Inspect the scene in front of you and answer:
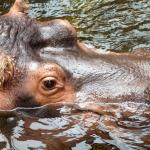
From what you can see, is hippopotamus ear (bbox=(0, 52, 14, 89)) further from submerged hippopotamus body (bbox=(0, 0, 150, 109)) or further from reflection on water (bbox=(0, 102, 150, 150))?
reflection on water (bbox=(0, 102, 150, 150))

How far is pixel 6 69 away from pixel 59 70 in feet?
2.03

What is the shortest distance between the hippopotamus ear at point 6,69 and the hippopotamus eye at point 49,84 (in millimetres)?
417

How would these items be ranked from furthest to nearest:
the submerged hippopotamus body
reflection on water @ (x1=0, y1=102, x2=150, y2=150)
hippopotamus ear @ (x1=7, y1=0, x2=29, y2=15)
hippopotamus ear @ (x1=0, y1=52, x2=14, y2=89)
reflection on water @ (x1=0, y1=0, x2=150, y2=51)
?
reflection on water @ (x1=0, y1=0, x2=150, y2=51)
hippopotamus ear @ (x1=7, y1=0, x2=29, y2=15)
hippopotamus ear @ (x1=0, y1=52, x2=14, y2=89)
the submerged hippopotamus body
reflection on water @ (x1=0, y1=102, x2=150, y2=150)

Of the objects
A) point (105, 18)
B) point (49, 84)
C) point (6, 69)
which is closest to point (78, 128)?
point (49, 84)

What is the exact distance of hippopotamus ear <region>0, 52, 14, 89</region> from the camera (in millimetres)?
5914

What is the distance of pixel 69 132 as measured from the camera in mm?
5773

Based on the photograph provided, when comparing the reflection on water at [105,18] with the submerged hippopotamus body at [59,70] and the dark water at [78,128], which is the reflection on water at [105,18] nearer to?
the submerged hippopotamus body at [59,70]

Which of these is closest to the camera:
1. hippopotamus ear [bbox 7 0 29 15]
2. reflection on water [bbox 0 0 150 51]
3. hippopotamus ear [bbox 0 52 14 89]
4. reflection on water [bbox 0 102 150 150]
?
reflection on water [bbox 0 102 150 150]

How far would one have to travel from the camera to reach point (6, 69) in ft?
19.4

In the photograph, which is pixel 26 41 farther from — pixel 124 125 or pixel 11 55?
pixel 124 125

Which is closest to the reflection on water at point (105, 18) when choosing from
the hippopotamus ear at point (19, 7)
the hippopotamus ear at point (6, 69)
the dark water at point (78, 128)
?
the hippopotamus ear at point (19, 7)

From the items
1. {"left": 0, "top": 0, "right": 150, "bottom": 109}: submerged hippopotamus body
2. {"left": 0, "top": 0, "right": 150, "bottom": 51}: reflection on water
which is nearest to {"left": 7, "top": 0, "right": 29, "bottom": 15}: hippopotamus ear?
{"left": 0, "top": 0, "right": 150, "bottom": 109}: submerged hippopotamus body

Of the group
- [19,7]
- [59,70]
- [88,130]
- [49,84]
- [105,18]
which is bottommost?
[88,130]

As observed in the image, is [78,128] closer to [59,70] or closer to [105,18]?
[59,70]
